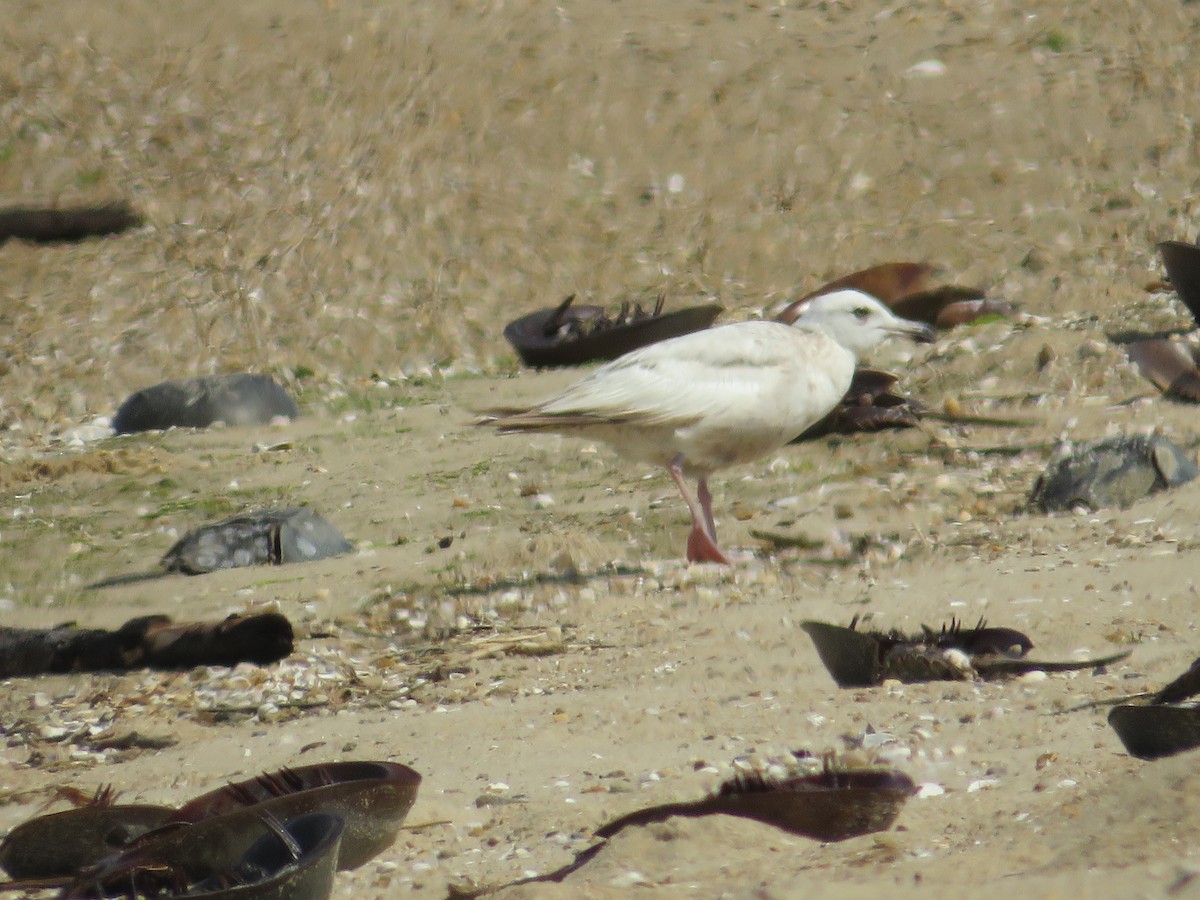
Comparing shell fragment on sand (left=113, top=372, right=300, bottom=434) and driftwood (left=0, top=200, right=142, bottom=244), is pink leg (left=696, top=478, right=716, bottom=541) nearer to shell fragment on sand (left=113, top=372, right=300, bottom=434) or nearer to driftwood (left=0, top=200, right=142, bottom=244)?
shell fragment on sand (left=113, top=372, right=300, bottom=434)

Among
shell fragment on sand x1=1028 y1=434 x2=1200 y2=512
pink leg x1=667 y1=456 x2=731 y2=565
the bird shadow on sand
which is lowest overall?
the bird shadow on sand

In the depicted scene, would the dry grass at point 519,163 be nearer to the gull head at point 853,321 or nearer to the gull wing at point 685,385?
the gull head at point 853,321

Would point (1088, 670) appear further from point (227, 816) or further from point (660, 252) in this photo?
point (660, 252)

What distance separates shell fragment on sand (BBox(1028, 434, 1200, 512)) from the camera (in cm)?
645

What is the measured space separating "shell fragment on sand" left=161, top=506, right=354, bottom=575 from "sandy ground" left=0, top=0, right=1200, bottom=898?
0.53 feet

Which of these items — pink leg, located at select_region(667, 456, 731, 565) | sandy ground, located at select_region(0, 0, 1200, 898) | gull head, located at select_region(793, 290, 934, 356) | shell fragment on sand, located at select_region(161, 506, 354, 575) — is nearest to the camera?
sandy ground, located at select_region(0, 0, 1200, 898)

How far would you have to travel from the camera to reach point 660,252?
13445mm

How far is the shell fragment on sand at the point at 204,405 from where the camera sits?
1022 cm

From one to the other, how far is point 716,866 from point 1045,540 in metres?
3.47

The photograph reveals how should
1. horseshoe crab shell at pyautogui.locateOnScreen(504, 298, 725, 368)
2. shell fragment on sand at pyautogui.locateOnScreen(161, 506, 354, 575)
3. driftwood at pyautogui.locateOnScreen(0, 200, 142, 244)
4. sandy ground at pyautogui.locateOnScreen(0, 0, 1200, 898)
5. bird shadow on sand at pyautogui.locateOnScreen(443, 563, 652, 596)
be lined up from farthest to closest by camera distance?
driftwood at pyautogui.locateOnScreen(0, 200, 142, 244) < horseshoe crab shell at pyautogui.locateOnScreen(504, 298, 725, 368) < shell fragment on sand at pyautogui.locateOnScreen(161, 506, 354, 575) < bird shadow on sand at pyautogui.locateOnScreen(443, 563, 652, 596) < sandy ground at pyautogui.locateOnScreen(0, 0, 1200, 898)

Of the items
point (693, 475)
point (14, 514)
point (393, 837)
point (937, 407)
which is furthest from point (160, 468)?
point (393, 837)

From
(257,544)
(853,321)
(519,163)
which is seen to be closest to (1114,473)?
(853,321)

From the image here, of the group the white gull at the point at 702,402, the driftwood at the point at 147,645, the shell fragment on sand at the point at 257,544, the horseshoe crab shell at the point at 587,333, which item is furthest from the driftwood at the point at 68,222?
the driftwood at the point at 147,645

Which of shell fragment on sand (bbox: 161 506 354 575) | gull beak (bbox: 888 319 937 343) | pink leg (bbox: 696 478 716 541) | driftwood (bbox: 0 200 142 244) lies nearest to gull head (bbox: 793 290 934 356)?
gull beak (bbox: 888 319 937 343)
